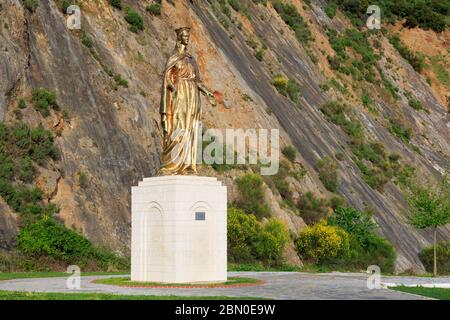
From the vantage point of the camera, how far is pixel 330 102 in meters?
61.4

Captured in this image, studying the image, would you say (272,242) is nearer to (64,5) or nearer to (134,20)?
(134,20)

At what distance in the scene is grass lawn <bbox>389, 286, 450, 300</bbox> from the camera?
19891mm

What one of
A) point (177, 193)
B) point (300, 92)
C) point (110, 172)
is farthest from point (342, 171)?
point (177, 193)

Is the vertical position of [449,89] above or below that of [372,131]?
above

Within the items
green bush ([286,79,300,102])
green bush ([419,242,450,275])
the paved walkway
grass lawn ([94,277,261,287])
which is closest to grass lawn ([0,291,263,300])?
the paved walkway

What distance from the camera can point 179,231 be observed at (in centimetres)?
2402

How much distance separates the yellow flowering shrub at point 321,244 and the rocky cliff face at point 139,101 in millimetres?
2534

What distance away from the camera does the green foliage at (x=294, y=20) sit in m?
68.8

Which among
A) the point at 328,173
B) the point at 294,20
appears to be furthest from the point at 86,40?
the point at 294,20

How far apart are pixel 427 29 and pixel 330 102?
1255 inches

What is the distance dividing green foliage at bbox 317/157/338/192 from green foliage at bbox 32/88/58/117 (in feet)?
62.8

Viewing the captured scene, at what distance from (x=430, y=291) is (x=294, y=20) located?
50925 mm

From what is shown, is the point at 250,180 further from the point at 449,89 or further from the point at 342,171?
the point at 449,89
